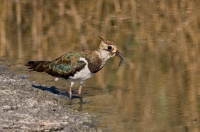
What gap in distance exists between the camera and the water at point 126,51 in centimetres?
927

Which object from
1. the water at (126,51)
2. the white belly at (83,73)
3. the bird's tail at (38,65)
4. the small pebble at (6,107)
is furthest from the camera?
the bird's tail at (38,65)

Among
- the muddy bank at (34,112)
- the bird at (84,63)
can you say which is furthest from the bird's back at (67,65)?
the muddy bank at (34,112)

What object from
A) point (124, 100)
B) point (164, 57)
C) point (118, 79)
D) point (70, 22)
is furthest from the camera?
point (70, 22)

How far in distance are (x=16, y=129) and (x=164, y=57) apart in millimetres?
5519

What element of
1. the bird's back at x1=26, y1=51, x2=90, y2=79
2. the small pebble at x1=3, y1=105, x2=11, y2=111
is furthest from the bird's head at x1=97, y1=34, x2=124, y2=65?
the small pebble at x1=3, y1=105, x2=11, y2=111

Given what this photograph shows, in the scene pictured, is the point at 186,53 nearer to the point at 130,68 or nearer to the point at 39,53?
the point at 130,68

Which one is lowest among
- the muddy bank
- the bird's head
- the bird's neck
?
the muddy bank

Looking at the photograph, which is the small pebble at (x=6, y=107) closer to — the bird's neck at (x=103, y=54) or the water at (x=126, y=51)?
the water at (x=126, y=51)

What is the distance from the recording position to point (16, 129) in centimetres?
752

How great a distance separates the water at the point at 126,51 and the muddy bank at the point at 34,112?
35cm

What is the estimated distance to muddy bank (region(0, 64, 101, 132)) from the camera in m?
7.77

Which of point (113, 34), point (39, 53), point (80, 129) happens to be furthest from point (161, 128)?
point (113, 34)

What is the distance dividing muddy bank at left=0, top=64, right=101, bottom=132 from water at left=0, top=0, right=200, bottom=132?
1.15 ft

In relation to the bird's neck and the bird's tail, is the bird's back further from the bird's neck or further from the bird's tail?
the bird's neck
